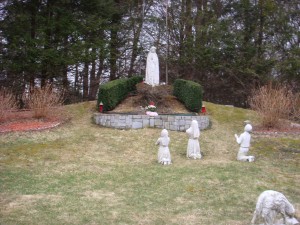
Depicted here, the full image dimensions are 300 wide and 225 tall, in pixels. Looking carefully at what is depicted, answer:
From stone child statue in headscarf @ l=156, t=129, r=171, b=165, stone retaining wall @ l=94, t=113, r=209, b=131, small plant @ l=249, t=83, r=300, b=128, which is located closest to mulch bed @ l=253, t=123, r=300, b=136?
small plant @ l=249, t=83, r=300, b=128

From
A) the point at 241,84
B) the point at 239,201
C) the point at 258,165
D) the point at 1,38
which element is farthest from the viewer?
Answer: the point at 241,84

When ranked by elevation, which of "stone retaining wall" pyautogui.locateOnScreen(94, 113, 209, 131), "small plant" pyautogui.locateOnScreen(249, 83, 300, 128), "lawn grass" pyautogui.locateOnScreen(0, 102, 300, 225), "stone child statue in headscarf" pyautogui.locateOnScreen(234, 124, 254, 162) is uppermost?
"small plant" pyautogui.locateOnScreen(249, 83, 300, 128)

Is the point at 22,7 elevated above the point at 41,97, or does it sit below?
above

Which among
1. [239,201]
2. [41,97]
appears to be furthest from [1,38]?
[239,201]

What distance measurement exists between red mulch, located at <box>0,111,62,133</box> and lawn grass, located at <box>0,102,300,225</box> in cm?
43

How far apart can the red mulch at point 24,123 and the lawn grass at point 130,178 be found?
1.40 ft

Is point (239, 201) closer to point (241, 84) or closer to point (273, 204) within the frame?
point (273, 204)

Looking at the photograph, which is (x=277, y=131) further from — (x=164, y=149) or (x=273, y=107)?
(x=164, y=149)

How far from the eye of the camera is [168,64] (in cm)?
2072

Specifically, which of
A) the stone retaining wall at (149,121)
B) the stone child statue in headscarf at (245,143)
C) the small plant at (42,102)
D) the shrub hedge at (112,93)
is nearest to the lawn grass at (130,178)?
the stone child statue in headscarf at (245,143)

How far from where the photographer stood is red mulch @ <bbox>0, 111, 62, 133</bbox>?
1192 centimetres

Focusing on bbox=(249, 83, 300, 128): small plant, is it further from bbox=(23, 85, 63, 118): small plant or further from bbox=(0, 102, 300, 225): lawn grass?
bbox=(23, 85, 63, 118): small plant

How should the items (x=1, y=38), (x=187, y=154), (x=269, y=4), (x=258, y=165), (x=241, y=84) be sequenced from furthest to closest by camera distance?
(x=241, y=84) < (x=269, y=4) < (x=1, y=38) < (x=187, y=154) < (x=258, y=165)

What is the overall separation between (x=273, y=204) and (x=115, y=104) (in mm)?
9510
